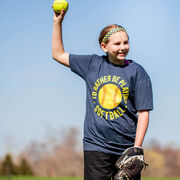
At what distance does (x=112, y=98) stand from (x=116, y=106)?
0.10 metres

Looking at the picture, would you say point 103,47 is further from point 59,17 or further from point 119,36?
point 59,17

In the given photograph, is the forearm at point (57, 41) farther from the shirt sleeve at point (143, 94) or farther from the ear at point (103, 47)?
the shirt sleeve at point (143, 94)

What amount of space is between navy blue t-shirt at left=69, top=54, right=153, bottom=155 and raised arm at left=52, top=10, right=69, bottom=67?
Answer: 50 centimetres

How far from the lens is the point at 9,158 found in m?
20.0

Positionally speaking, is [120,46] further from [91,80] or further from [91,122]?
[91,122]

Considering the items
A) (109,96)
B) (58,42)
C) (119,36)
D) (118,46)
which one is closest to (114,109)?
(109,96)

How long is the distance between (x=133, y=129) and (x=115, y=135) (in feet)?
0.69

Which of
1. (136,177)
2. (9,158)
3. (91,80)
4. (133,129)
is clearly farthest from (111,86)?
(9,158)

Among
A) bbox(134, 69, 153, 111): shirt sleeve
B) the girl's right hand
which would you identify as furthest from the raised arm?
bbox(134, 69, 153, 111): shirt sleeve

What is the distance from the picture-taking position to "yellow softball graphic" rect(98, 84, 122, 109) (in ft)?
13.1

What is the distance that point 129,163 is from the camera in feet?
12.6

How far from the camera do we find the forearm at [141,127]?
388cm

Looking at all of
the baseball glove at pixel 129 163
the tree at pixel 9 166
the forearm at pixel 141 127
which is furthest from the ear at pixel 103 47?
the tree at pixel 9 166

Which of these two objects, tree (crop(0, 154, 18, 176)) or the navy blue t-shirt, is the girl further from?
tree (crop(0, 154, 18, 176))
